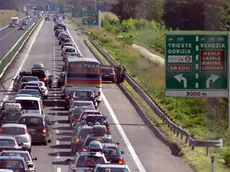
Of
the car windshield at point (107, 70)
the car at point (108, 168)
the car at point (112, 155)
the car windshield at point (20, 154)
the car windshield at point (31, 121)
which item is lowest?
the car windshield at point (107, 70)

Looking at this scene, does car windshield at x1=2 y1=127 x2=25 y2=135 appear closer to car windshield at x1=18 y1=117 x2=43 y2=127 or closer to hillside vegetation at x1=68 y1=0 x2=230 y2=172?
car windshield at x1=18 y1=117 x2=43 y2=127

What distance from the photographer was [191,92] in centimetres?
2491

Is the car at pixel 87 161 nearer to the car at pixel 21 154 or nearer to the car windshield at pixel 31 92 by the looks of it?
the car at pixel 21 154

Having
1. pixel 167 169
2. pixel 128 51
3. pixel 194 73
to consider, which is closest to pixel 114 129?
pixel 167 169

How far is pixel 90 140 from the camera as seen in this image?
2778 cm

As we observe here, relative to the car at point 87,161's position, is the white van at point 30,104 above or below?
below

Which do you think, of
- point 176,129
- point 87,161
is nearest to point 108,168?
point 87,161

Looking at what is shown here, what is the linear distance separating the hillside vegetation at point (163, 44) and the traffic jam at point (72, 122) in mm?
3932

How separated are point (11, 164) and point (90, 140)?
6.03m

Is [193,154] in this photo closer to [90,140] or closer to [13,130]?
[90,140]

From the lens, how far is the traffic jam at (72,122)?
75.3ft

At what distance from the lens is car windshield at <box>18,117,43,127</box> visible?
108ft

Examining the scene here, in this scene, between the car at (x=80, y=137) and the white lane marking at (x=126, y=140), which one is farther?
the car at (x=80, y=137)

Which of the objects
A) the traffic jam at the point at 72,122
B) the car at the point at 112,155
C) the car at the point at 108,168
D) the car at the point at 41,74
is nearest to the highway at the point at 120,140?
the traffic jam at the point at 72,122
